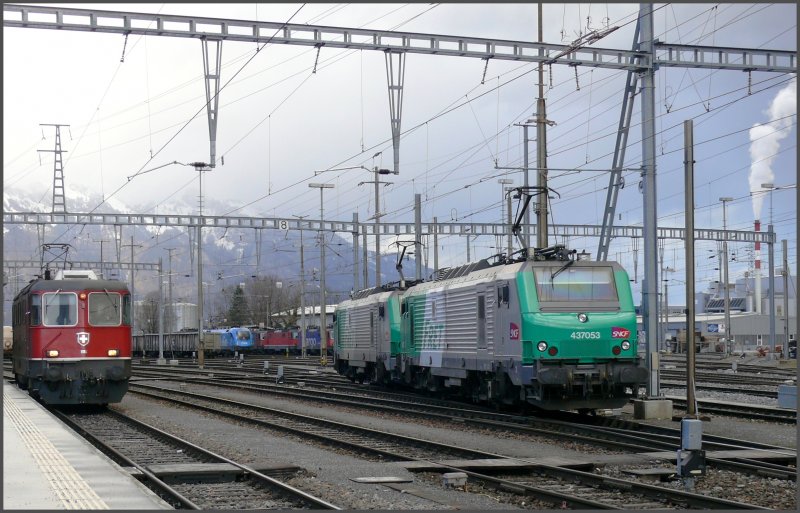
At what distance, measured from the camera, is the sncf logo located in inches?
860

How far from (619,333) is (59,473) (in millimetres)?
12543

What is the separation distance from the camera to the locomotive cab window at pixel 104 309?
25.3 metres

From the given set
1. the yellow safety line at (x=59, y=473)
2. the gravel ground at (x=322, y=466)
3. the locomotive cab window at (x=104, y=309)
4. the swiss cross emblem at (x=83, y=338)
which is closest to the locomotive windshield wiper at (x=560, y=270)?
the gravel ground at (x=322, y=466)

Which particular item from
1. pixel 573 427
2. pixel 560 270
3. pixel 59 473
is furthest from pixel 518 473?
pixel 560 270

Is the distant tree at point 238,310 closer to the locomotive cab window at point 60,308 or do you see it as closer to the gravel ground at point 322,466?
the locomotive cab window at point 60,308

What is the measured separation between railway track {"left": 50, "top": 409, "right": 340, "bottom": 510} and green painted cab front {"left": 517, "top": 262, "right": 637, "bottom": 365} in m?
7.66

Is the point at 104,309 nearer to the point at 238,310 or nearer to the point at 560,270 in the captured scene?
the point at 560,270

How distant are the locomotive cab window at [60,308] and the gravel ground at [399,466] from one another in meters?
2.97

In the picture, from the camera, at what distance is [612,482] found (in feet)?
41.9

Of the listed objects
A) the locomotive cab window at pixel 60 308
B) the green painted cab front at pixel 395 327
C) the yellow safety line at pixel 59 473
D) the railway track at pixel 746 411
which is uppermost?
the locomotive cab window at pixel 60 308

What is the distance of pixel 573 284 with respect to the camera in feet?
72.7

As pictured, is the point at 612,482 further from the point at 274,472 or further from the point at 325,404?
the point at 325,404

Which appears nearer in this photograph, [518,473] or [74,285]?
[518,473]

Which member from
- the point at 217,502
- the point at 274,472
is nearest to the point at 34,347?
the point at 274,472
